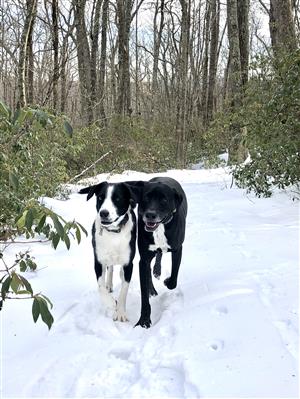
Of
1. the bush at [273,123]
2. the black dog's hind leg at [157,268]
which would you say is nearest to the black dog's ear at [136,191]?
the black dog's hind leg at [157,268]

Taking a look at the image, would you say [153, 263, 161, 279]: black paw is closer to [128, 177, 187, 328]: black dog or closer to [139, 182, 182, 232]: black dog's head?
[128, 177, 187, 328]: black dog

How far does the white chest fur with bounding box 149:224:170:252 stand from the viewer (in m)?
3.64

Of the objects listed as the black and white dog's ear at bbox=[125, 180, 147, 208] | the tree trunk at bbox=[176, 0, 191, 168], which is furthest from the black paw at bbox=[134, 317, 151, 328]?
the tree trunk at bbox=[176, 0, 191, 168]

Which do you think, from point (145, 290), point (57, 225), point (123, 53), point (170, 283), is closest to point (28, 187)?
point (170, 283)

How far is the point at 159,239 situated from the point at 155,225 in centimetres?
25

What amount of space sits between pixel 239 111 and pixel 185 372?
235 inches

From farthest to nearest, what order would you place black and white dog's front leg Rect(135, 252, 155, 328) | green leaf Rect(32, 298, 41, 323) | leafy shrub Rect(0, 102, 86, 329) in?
1. black and white dog's front leg Rect(135, 252, 155, 328)
2. leafy shrub Rect(0, 102, 86, 329)
3. green leaf Rect(32, 298, 41, 323)

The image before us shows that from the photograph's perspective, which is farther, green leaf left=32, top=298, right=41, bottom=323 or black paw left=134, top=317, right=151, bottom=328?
black paw left=134, top=317, right=151, bottom=328

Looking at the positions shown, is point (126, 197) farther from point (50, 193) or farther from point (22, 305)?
point (50, 193)

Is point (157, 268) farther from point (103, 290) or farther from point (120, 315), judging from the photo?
point (120, 315)

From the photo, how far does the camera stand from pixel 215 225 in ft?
20.8

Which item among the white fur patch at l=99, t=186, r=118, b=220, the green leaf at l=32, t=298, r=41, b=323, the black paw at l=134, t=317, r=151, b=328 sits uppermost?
the white fur patch at l=99, t=186, r=118, b=220

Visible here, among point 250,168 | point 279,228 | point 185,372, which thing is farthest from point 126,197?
point 250,168

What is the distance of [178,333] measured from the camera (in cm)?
318
